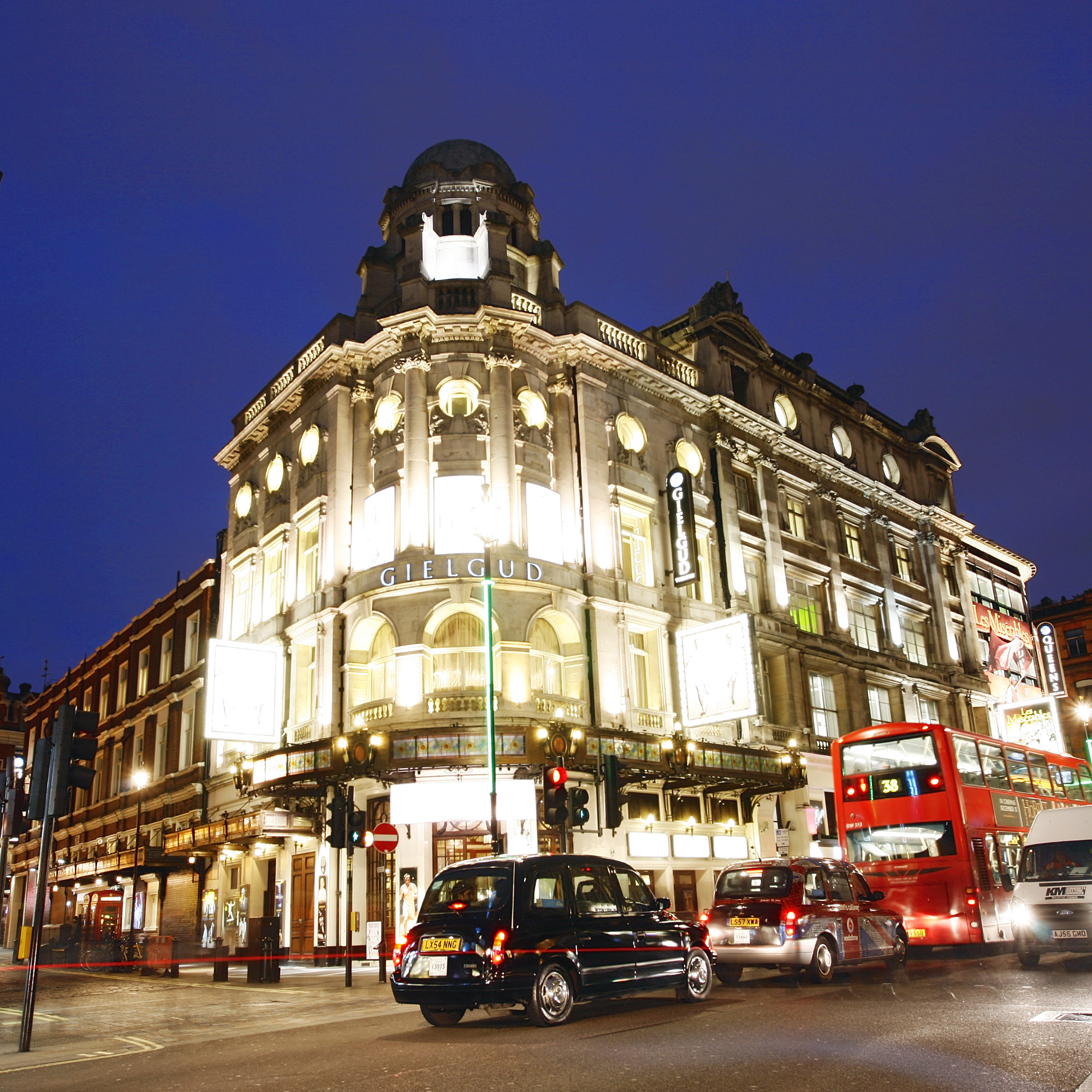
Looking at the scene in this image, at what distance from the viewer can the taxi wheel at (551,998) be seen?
1054cm

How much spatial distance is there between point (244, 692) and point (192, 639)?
11131mm

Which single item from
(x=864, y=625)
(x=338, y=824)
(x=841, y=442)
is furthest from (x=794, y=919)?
(x=841, y=442)

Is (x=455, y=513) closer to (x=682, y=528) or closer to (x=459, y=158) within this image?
(x=682, y=528)

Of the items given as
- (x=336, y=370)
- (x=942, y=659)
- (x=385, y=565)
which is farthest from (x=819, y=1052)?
(x=942, y=659)

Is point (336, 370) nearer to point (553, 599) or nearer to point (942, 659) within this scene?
point (553, 599)

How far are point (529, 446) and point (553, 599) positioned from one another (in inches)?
187

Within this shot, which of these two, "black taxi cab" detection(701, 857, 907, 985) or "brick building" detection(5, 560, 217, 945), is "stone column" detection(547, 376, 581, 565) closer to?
"black taxi cab" detection(701, 857, 907, 985)

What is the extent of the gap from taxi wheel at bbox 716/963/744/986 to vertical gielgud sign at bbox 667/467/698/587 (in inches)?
648

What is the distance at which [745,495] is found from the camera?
36969 millimetres

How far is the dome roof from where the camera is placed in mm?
35594

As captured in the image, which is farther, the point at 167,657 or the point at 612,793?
the point at 167,657

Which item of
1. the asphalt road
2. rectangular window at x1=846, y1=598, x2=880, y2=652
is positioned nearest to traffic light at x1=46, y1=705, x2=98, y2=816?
the asphalt road

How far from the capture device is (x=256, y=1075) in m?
8.68

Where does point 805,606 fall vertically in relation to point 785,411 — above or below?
below
